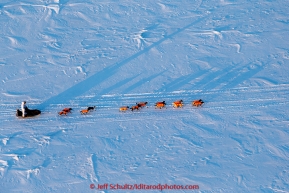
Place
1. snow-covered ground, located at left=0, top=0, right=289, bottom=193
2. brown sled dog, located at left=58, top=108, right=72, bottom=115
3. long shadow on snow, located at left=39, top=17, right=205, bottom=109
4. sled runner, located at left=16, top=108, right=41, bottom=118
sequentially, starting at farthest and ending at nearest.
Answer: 1. long shadow on snow, located at left=39, top=17, right=205, bottom=109
2. brown sled dog, located at left=58, top=108, right=72, bottom=115
3. sled runner, located at left=16, top=108, right=41, bottom=118
4. snow-covered ground, located at left=0, top=0, right=289, bottom=193

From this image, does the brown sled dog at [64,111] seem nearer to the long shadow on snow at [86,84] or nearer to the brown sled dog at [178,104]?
the long shadow on snow at [86,84]

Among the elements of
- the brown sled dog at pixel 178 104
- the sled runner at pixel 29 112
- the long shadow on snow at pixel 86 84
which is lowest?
the sled runner at pixel 29 112

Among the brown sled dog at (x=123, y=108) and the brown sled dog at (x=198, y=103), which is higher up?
the brown sled dog at (x=198, y=103)

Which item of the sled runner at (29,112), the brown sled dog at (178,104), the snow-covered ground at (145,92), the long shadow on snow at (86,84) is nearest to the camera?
the snow-covered ground at (145,92)

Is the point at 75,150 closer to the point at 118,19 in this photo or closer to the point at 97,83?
the point at 97,83

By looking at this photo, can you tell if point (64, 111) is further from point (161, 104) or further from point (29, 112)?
point (161, 104)

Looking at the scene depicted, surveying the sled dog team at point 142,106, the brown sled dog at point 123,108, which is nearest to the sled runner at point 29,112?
the sled dog team at point 142,106

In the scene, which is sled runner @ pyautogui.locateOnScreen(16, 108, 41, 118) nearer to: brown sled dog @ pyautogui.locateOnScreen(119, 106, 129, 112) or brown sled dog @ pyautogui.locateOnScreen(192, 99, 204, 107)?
brown sled dog @ pyautogui.locateOnScreen(119, 106, 129, 112)

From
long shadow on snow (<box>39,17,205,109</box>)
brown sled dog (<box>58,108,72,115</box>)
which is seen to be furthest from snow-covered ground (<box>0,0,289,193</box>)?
brown sled dog (<box>58,108,72,115</box>)
